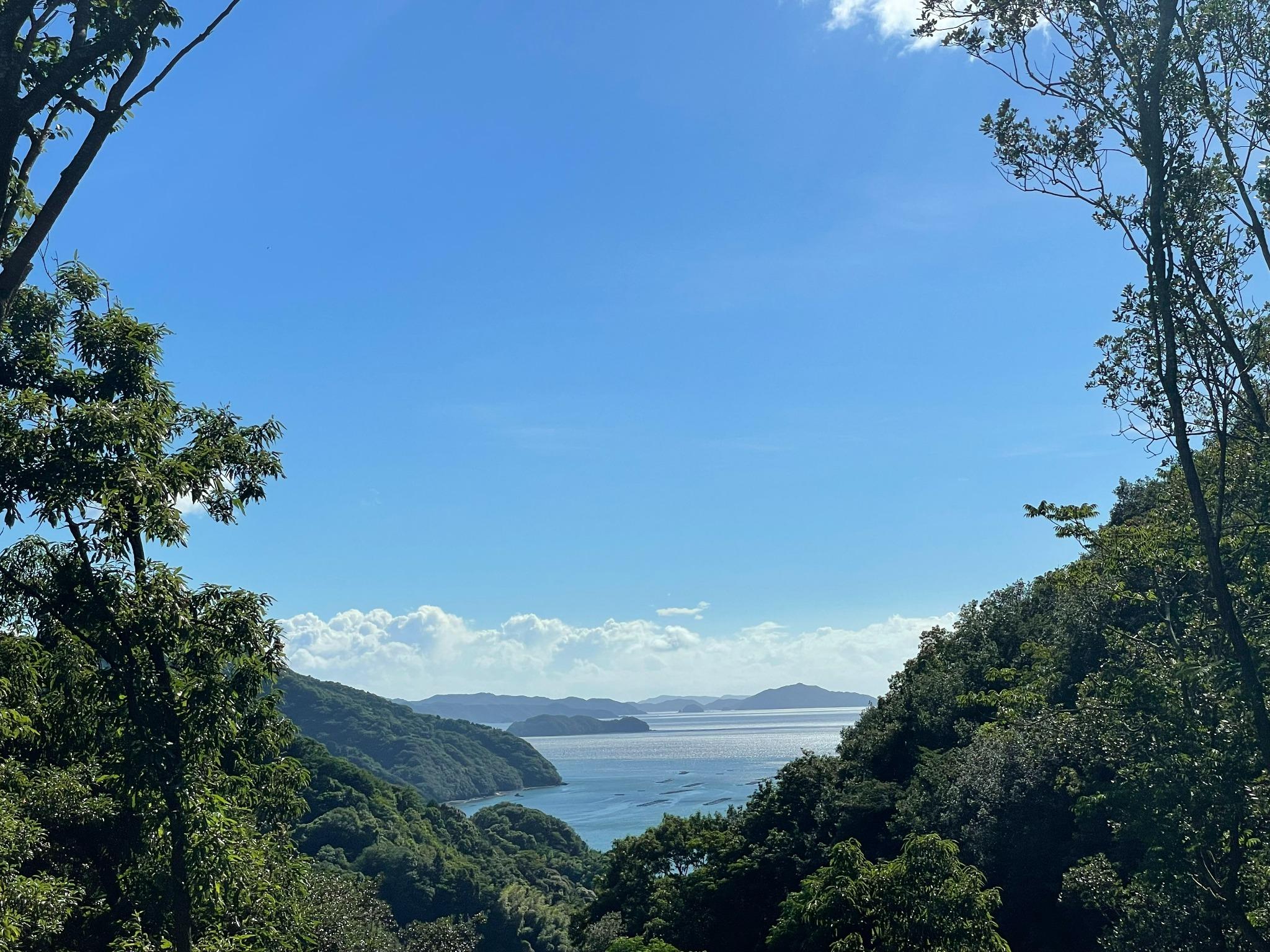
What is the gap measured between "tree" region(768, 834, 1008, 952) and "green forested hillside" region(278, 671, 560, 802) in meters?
134

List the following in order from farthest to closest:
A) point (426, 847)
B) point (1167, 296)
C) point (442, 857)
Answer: point (426, 847)
point (442, 857)
point (1167, 296)

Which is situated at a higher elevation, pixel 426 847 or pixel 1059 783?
pixel 1059 783

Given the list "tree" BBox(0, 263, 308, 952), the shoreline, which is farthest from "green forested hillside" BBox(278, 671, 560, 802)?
"tree" BBox(0, 263, 308, 952)

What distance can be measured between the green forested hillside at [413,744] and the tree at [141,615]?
13690cm

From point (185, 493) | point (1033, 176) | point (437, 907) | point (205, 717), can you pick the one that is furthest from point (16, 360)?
point (437, 907)

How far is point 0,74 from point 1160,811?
11.7m

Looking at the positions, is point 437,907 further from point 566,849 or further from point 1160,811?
point 1160,811

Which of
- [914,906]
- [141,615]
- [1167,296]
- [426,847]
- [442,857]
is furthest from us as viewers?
[426,847]

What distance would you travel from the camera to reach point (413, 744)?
479 ft

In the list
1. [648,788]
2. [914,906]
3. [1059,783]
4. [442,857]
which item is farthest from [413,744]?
[914,906]

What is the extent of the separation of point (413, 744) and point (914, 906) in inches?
5860

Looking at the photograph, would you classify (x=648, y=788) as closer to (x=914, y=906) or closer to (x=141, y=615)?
(x=914, y=906)

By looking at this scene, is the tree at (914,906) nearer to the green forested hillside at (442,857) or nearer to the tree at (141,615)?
the tree at (141,615)

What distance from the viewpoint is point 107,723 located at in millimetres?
6641
